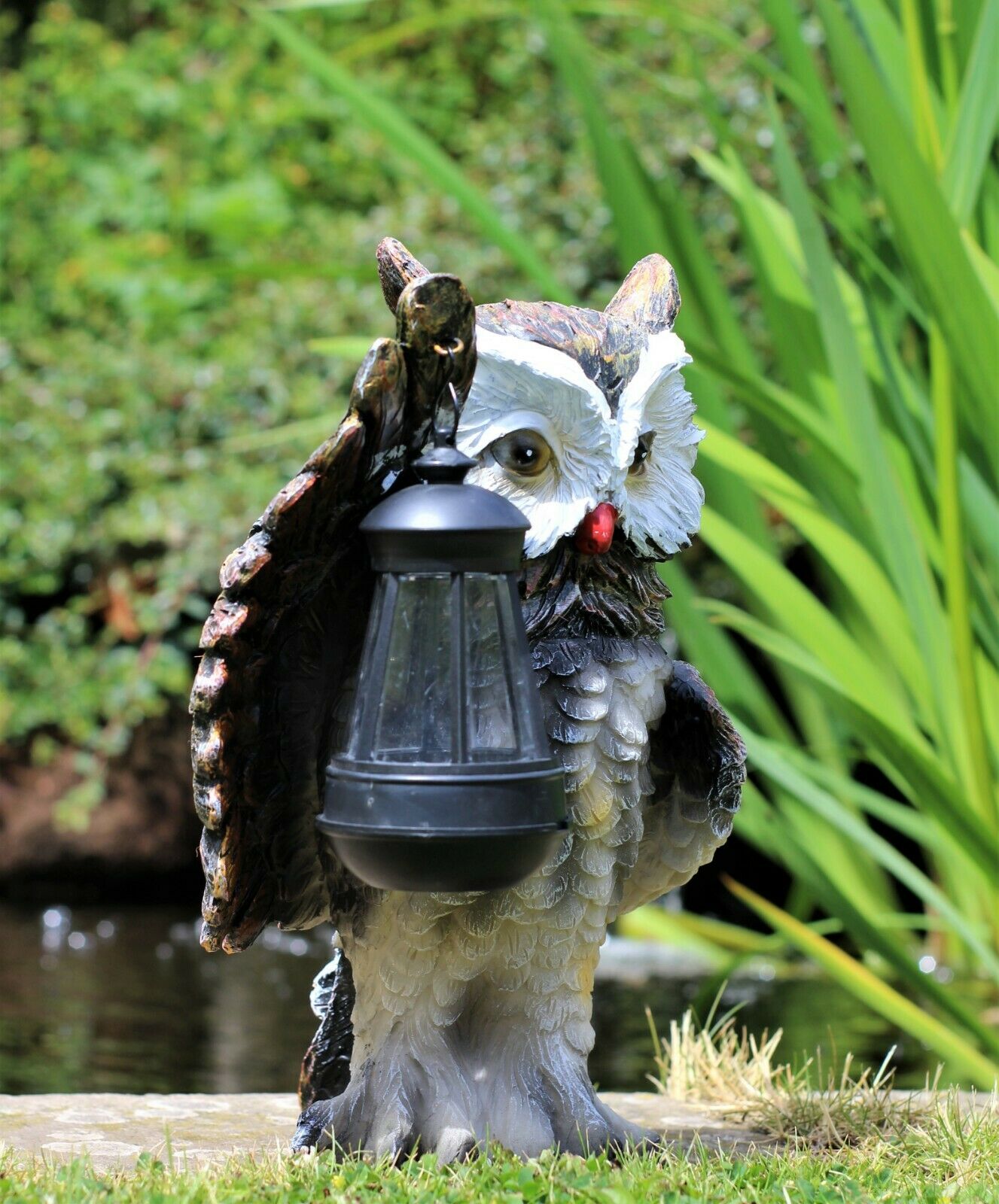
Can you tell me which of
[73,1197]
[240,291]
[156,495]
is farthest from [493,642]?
[240,291]

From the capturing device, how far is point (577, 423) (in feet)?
5.84

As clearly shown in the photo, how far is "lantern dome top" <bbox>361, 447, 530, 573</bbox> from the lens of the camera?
1.62 meters

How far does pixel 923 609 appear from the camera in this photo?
277cm

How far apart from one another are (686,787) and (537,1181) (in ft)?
1.75

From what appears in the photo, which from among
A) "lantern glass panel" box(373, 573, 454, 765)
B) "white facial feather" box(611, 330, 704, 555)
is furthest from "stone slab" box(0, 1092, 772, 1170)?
"white facial feather" box(611, 330, 704, 555)

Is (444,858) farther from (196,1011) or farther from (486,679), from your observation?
(196,1011)

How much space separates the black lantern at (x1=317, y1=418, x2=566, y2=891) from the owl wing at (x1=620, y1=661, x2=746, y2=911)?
1.09ft

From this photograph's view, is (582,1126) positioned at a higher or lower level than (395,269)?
lower

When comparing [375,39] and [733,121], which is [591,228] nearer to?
[733,121]

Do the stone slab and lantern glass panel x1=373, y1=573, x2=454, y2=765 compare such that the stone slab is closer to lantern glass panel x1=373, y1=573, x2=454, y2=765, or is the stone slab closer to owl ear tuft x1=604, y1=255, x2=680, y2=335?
lantern glass panel x1=373, y1=573, x2=454, y2=765

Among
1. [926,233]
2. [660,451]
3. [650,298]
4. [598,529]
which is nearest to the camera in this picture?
[598,529]

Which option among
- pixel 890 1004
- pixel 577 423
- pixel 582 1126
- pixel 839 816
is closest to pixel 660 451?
pixel 577 423

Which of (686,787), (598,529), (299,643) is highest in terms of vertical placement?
(598,529)

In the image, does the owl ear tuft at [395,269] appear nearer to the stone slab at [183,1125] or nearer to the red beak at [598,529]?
the red beak at [598,529]
